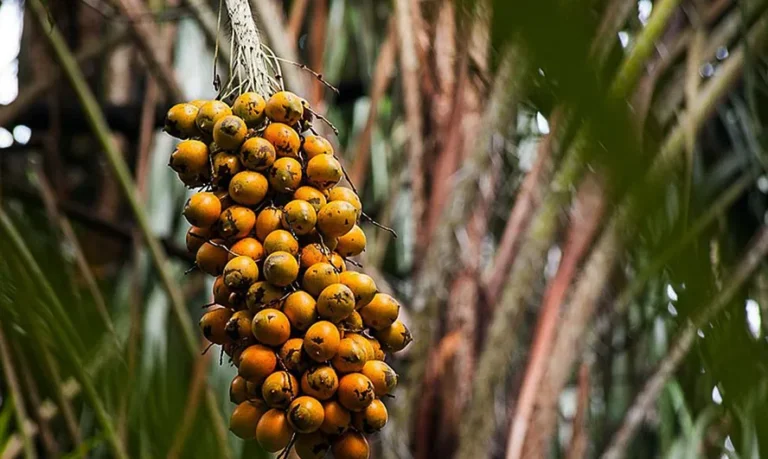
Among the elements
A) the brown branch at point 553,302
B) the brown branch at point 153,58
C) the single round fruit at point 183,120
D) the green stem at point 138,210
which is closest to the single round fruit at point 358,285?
the single round fruit at point 183,120

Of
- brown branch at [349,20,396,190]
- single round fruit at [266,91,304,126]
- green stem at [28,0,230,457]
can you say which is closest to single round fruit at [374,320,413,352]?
single round fruit at [266,91,304,126]

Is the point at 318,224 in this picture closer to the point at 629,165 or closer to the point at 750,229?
the point at 629,165

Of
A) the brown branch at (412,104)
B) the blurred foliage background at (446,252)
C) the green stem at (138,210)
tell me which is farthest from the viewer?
the brown branch at (412,104)

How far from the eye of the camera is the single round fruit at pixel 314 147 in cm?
45

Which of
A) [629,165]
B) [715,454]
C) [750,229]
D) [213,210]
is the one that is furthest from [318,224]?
[750,229]

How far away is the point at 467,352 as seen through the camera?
108 cm

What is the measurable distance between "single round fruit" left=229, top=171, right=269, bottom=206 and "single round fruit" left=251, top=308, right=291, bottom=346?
0.05m

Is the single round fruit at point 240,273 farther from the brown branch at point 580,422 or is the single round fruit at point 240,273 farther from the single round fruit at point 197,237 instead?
the brown branch at point 580,422

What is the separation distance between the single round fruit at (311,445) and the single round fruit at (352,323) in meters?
0.05

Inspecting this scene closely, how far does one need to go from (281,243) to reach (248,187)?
0.03 meters

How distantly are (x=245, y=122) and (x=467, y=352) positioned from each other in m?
0.68

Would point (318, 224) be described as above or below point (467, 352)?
above

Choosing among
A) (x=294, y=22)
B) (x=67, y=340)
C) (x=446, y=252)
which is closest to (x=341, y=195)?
(x=67, y=340)

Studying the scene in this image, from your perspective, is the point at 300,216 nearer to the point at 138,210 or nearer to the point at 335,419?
the point at 335,419
